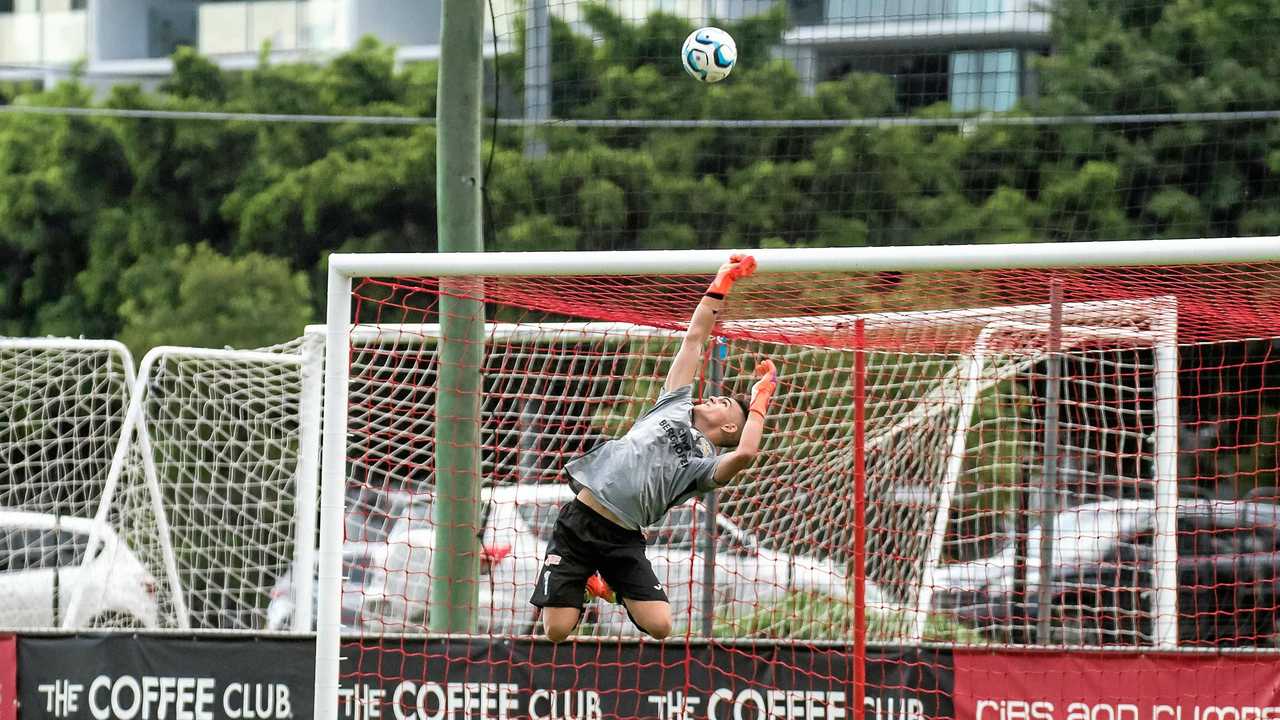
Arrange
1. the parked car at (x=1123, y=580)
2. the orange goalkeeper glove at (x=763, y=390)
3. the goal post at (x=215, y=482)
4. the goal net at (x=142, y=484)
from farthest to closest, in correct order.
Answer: the parked car at (x=1123, y=580) → the goal net at (x=142, y=484) → the goal post at (x=215, y=482) → the orange goalkeeper glove at (x=763, y=390)

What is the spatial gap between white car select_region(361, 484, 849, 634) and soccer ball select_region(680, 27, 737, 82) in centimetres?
256

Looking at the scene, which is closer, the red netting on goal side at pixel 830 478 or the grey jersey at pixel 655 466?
the grey jersey at pixel 655 466

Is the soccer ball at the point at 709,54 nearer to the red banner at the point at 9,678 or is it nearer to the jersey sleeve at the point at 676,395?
the jersey sleeve at the point at 676,395

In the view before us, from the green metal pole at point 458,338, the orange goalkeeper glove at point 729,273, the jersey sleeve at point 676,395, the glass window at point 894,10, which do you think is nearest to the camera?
the orange goalkeeper glove at point 729,273

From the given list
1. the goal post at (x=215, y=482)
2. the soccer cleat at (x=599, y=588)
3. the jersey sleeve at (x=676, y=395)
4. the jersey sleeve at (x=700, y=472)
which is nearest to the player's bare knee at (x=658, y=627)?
the soccer cleat at (x=599, y=588)

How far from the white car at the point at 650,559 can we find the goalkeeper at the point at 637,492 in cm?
164

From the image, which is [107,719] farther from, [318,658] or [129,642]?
[318,658]

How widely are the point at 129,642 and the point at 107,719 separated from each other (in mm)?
414

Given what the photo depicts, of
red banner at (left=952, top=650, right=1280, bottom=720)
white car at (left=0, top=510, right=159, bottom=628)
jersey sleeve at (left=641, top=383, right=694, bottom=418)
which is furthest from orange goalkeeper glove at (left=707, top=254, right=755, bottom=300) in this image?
white car at (left=0, top=510, right=159, bottom=628)

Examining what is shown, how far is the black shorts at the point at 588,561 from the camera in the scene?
6293 millimetres

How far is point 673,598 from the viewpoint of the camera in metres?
10.1

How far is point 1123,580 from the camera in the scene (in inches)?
428

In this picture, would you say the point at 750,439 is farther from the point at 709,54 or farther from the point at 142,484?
the point at 142,484

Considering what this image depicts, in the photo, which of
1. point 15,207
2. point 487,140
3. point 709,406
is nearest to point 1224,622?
point 709,406
